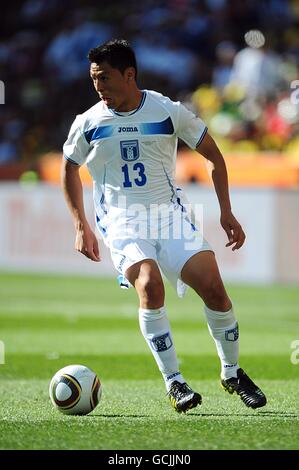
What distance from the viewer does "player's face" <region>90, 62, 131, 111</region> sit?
6.80 meters

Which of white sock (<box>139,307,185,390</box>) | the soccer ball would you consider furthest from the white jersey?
the soccer ball

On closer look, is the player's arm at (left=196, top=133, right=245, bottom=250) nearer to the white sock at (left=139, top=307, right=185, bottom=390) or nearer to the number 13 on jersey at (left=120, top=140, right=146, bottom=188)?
the number 13 on jersey at (left=120, top=140, right=146, bottom=188)

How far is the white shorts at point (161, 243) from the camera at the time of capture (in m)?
6.84

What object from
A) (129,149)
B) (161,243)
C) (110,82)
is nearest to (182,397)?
(161,243)

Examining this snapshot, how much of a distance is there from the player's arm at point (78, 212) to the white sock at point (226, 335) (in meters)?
0.82

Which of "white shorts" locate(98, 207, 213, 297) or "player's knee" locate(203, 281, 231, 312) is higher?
"white shorts" locate(98, 207, 213, 297)

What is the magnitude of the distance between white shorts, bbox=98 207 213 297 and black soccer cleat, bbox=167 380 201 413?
658mm

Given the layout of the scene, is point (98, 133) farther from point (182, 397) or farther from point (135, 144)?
point (182, 397)

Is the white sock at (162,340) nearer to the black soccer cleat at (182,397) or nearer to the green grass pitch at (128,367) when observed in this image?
the black soccer cleat at (182,397)

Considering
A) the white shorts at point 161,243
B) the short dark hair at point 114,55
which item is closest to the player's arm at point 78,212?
the white shorts at point 161,243

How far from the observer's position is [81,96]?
23.4m

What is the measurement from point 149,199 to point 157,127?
18.1 inches

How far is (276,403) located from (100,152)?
201 cm

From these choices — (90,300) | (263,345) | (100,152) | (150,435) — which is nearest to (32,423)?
(150,435)
